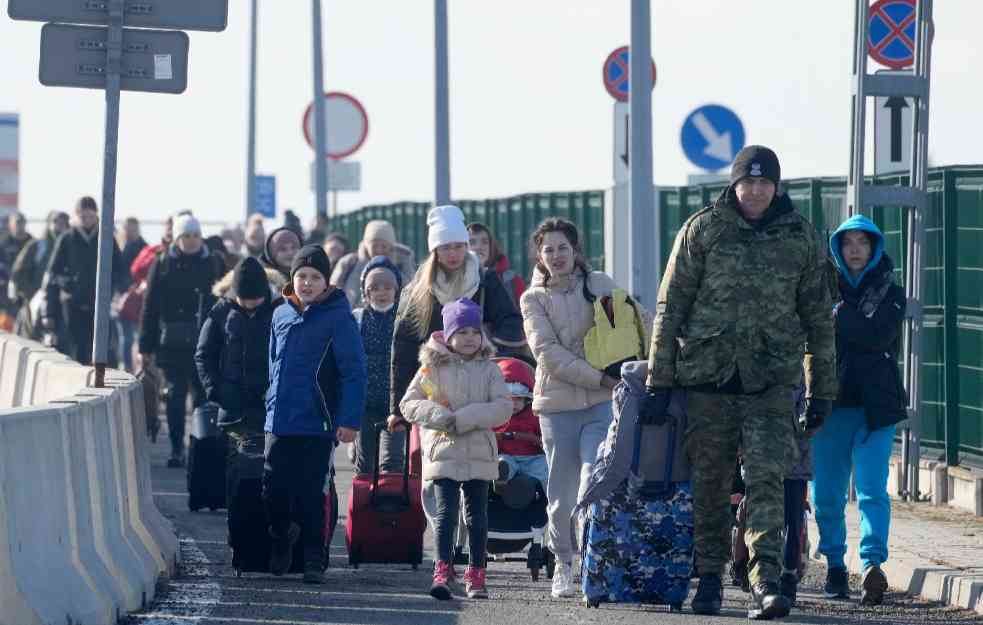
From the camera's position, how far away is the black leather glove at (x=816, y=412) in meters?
11.6

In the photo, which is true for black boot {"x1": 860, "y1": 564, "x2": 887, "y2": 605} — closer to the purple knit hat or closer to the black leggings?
the black leggings

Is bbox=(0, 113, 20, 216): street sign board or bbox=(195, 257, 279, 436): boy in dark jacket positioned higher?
bbox=(0, 113, 20, 216): street sign board

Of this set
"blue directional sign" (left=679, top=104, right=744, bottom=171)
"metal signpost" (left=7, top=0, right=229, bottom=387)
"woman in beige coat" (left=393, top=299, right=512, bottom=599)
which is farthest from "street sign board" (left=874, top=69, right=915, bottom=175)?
"blue directional sign" (left=679, top=104, right=744, bottom=171)

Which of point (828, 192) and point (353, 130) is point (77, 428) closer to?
point (828, 192)

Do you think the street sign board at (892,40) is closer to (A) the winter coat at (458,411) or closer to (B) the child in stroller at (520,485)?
(B) the child in stroller at (520,485)

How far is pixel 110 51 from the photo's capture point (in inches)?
560

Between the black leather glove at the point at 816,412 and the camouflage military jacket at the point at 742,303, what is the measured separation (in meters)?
0.21

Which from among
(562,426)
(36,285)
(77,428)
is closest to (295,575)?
(562,426)

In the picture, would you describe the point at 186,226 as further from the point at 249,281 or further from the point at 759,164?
the point at 759,164

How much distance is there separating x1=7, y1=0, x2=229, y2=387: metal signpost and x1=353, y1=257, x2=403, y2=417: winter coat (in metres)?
1.43

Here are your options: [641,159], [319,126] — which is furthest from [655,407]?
[319,126]

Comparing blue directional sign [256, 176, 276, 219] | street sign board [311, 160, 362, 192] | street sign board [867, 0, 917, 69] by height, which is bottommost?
street sign board [867, 0, 917, 69]

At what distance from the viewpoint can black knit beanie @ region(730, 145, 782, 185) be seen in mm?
11297

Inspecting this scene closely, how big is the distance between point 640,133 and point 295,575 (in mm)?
6702
